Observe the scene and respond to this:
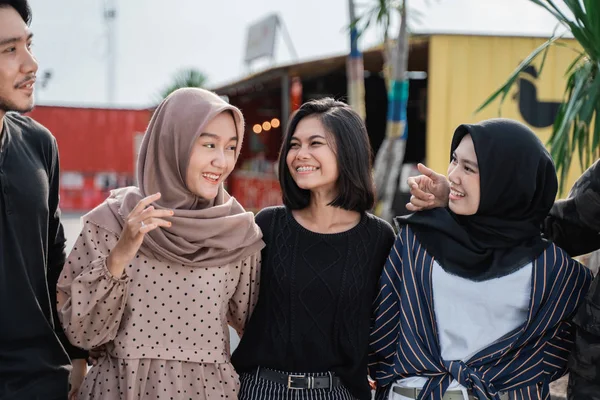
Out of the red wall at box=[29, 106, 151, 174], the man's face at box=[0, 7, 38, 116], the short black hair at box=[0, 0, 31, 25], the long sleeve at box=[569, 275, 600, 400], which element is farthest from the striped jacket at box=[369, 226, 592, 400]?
the red wall at box=[29, 106, 151, 174]

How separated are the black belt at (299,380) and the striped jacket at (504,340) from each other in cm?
21

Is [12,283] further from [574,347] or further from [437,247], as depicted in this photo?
[574,347]

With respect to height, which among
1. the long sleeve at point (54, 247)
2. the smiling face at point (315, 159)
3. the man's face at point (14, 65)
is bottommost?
the long sleeve at point (54, 247)

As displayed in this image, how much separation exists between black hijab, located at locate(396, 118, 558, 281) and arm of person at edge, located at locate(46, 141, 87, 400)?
1.29 meters

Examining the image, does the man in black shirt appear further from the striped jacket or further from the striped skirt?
the striped jacket

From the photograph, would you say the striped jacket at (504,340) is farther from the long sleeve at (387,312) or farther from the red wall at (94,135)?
the red wall at (94,135)

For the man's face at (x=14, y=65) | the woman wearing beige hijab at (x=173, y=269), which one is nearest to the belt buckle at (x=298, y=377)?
the woman wearing beige hijab at (x=173, y=269)

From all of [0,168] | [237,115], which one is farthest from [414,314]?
[0,168]

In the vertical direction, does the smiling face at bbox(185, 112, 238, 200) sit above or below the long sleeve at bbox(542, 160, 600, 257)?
above

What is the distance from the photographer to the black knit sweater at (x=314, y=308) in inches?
98.1

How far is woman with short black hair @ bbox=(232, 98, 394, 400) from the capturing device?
8.17ft

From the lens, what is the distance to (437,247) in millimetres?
2445

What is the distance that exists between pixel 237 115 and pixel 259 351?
0.86 metres

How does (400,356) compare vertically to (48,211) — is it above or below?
below
